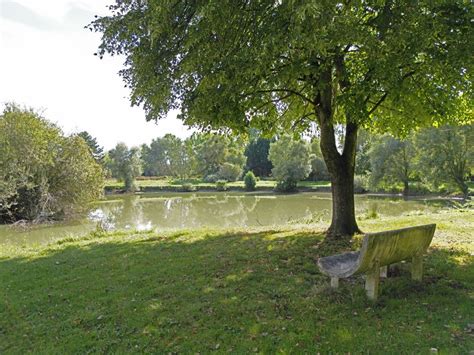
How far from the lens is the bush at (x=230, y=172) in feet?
180

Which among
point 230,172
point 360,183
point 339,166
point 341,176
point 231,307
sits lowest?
point 231,307

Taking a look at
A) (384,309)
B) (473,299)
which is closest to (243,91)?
(384,309)

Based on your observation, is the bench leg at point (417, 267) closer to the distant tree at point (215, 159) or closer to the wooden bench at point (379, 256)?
the wooden bench at point (379, 256)

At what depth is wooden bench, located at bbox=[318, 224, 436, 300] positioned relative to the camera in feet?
12.0

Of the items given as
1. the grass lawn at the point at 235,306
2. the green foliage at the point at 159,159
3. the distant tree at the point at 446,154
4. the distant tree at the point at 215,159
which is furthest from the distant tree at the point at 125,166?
the grass lawn at the point at 235,306

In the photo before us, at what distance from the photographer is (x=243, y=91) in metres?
6.09

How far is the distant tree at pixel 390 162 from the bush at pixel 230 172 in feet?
84.5

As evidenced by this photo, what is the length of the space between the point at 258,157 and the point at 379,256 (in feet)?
197

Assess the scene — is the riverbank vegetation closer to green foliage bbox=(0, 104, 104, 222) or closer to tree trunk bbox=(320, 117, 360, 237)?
tree trunk bbox=(320, 117, 360, 237)

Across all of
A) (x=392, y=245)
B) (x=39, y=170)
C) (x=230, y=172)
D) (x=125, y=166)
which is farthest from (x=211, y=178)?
(x=392, y=245)

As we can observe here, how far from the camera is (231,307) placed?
14.1 feet

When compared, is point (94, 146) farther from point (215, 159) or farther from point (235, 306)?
point (235, 306)

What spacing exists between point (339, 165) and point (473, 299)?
3774 millimetres

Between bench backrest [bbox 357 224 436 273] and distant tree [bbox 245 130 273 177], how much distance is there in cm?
5834
